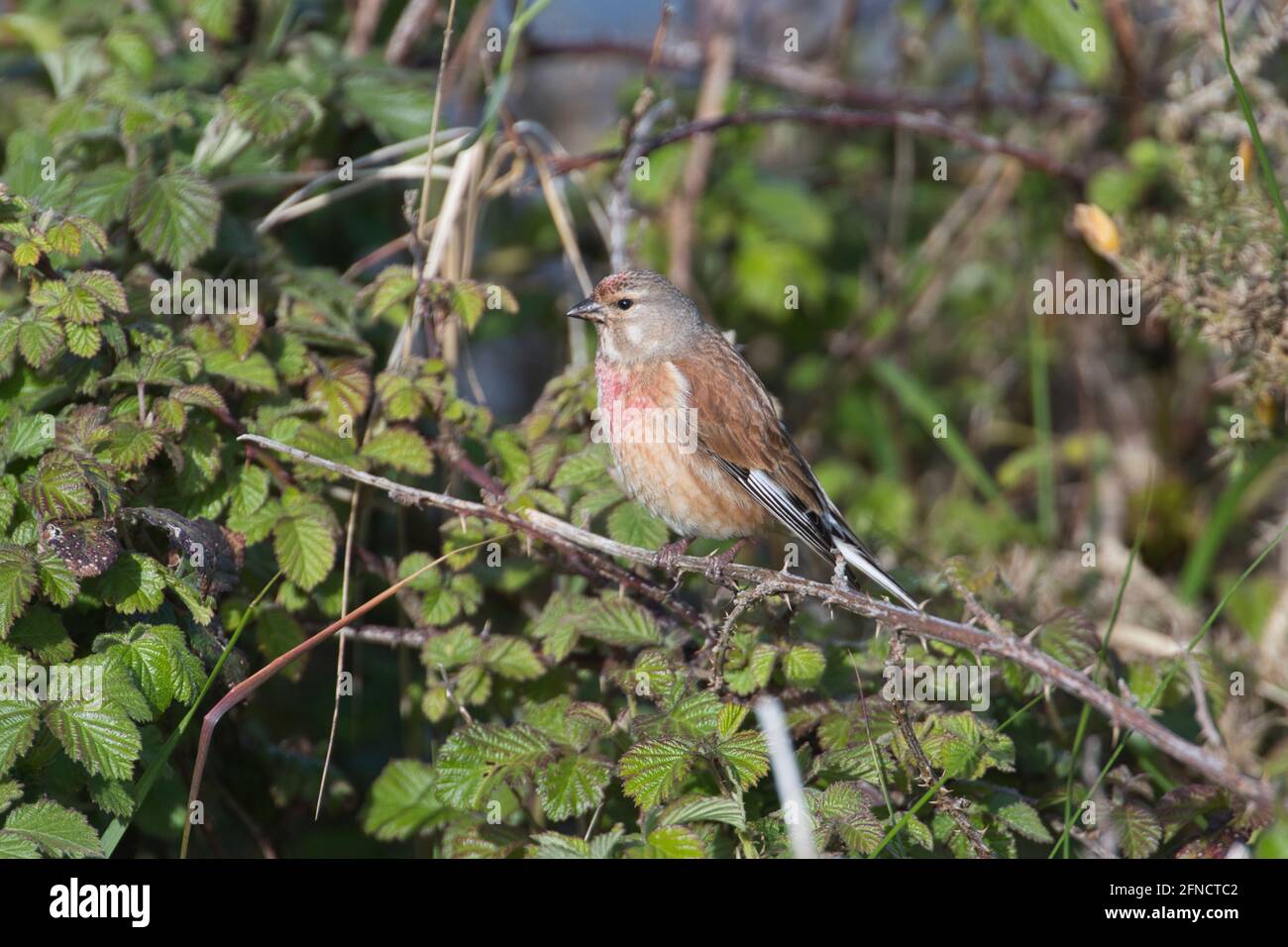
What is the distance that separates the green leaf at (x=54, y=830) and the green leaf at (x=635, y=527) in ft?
4.63

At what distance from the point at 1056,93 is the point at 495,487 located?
356 centimetres

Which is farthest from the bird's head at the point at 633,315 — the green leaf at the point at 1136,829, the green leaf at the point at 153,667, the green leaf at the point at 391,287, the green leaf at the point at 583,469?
the green leaf at the point at 1136,829

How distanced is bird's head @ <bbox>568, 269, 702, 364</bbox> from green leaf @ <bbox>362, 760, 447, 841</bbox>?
4.38ft

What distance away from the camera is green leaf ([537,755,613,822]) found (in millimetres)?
2594

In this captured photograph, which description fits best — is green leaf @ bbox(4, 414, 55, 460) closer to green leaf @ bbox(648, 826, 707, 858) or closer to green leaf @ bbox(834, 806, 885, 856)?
green leaf @ bbox(648, 826, 707, 858)

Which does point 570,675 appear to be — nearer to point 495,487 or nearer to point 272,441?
point 495,487

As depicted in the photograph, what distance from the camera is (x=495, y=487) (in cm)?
327

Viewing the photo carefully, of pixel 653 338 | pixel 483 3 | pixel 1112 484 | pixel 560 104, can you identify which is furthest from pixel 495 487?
pixel 560 104

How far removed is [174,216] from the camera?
3254 millimetres

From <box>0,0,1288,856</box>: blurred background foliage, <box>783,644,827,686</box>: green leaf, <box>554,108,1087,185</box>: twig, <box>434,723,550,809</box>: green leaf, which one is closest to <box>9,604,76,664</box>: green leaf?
<box>0,0,1288,856</box>: blurred background foliage

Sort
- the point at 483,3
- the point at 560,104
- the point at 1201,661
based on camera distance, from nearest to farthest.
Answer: the point at 1201,661
the point at 483,3
the point at 560,104

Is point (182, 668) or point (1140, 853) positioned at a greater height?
point (182, 668)

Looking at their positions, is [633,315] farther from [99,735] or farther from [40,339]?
[99,735]

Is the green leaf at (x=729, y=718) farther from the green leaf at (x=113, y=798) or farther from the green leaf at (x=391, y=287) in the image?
the green leaf at (x=391, y=287)
